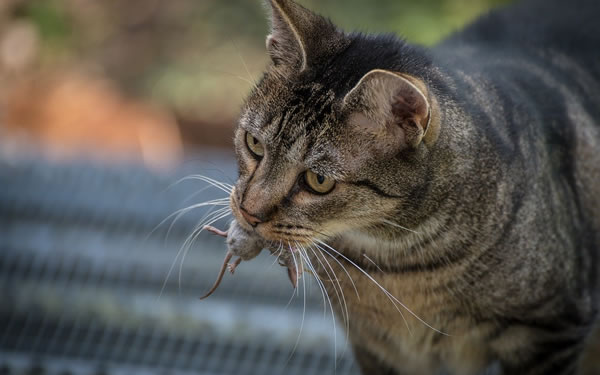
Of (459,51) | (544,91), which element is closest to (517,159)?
(544,91)

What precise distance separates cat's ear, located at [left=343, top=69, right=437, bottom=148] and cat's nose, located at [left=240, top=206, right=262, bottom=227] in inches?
12.5

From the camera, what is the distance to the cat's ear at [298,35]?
178cm

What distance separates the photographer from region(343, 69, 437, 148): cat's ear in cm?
157

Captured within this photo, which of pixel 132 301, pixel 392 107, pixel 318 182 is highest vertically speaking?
pixel 392 107

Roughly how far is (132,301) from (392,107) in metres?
1.46

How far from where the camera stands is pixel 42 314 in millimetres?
2668

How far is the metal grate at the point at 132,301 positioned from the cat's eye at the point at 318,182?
76 centimetres

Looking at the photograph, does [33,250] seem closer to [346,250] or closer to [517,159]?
[346,250]

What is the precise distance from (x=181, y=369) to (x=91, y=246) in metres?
0.66

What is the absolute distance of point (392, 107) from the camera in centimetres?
165

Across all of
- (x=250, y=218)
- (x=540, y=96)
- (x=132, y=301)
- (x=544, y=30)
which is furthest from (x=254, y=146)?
(x=544, y=30)

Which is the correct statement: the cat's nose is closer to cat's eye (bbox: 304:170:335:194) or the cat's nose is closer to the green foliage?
cat's eye (bbox: 304:170:335:194)

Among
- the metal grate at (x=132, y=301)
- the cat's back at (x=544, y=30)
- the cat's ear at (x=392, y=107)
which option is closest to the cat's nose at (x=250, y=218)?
the cat's ear at (x=392, y=107)

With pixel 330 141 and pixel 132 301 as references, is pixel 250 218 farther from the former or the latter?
pixel 132 301
